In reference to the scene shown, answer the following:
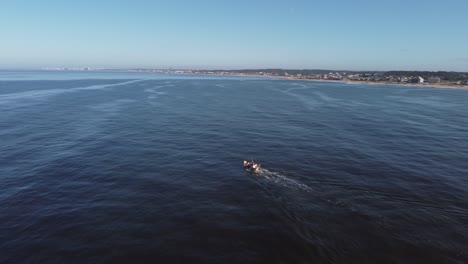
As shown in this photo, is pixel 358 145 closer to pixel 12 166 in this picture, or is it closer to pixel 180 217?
pixel 180 217

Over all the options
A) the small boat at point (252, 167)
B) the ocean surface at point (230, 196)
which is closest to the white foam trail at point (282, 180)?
the ocean surface at point (230, 196)

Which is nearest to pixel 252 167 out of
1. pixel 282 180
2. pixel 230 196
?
pixel 282 180

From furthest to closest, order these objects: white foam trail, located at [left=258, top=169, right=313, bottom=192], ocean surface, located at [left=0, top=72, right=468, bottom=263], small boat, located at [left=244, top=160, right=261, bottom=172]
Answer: small boat, located at [left=244, top=160, right=261, bottom=172]
white foam trail, located at [left=258, top=169, right=313, bottom=192]
ocean surface, located at [left=0, top=72, right=468, bottom=263]

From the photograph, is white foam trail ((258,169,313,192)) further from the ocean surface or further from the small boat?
the small boat

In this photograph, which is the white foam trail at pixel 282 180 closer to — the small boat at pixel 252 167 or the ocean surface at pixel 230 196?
the ocean surface at pixel 230 196

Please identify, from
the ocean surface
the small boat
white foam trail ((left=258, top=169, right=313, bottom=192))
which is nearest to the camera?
the ocean surface

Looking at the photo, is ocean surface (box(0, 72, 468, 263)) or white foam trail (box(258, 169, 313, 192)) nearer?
ocean surface (box(0, 72, 468, 263))

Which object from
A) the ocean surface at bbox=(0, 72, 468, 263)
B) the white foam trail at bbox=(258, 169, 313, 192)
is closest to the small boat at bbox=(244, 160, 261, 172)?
the white foam trail at bbox=(258, 169, 313, 192)

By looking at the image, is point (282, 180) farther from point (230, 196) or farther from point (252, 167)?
point (230, 196)

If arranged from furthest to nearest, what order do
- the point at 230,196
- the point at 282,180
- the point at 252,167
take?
the point at 252,167 < the point at 282,180 < the point at 230,196

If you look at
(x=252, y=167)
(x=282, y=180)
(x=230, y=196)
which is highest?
(x=252, y=167)
